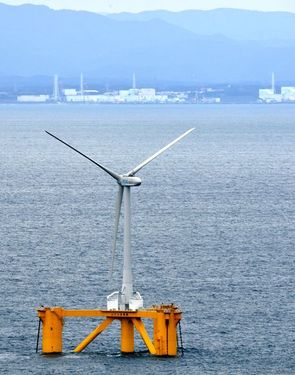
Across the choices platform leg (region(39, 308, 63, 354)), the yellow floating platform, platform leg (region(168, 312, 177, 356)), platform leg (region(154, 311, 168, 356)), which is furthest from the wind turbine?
platform leg (region(39, 308, 63, 354))

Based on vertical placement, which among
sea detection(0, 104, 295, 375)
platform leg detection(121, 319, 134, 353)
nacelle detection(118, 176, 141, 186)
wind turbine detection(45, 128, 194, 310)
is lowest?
sea detection(0, 104, 295, 375)

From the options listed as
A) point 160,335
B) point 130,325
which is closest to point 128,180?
point 130,325

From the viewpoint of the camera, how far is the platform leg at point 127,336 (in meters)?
59.7

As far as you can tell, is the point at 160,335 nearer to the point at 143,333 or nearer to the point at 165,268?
the point at 143,333

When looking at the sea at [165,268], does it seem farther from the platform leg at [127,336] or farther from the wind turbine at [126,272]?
the wind turbine at [126,272]

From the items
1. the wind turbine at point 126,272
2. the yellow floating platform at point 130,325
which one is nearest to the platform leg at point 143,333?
the yellow floating platform at point 130,325

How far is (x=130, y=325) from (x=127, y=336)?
0.68 m

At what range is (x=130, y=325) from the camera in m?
59.8

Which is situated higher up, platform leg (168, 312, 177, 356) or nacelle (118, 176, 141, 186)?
nacelle (118, 176, 141, 186)

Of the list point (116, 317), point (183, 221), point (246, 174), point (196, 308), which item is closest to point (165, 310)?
point (116, 317)

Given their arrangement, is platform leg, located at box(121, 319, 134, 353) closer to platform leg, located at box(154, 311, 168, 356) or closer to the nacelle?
platform leg, located at box(154, 311, 168, 356)

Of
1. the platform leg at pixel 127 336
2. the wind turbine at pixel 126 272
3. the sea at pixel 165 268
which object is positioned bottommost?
the sea at pixel 165 268

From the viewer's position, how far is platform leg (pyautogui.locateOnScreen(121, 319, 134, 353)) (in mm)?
59656

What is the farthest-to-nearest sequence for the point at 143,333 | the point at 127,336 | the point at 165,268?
1. the point at 165,268
2. the point at 127,336
3. the point at 143,333
